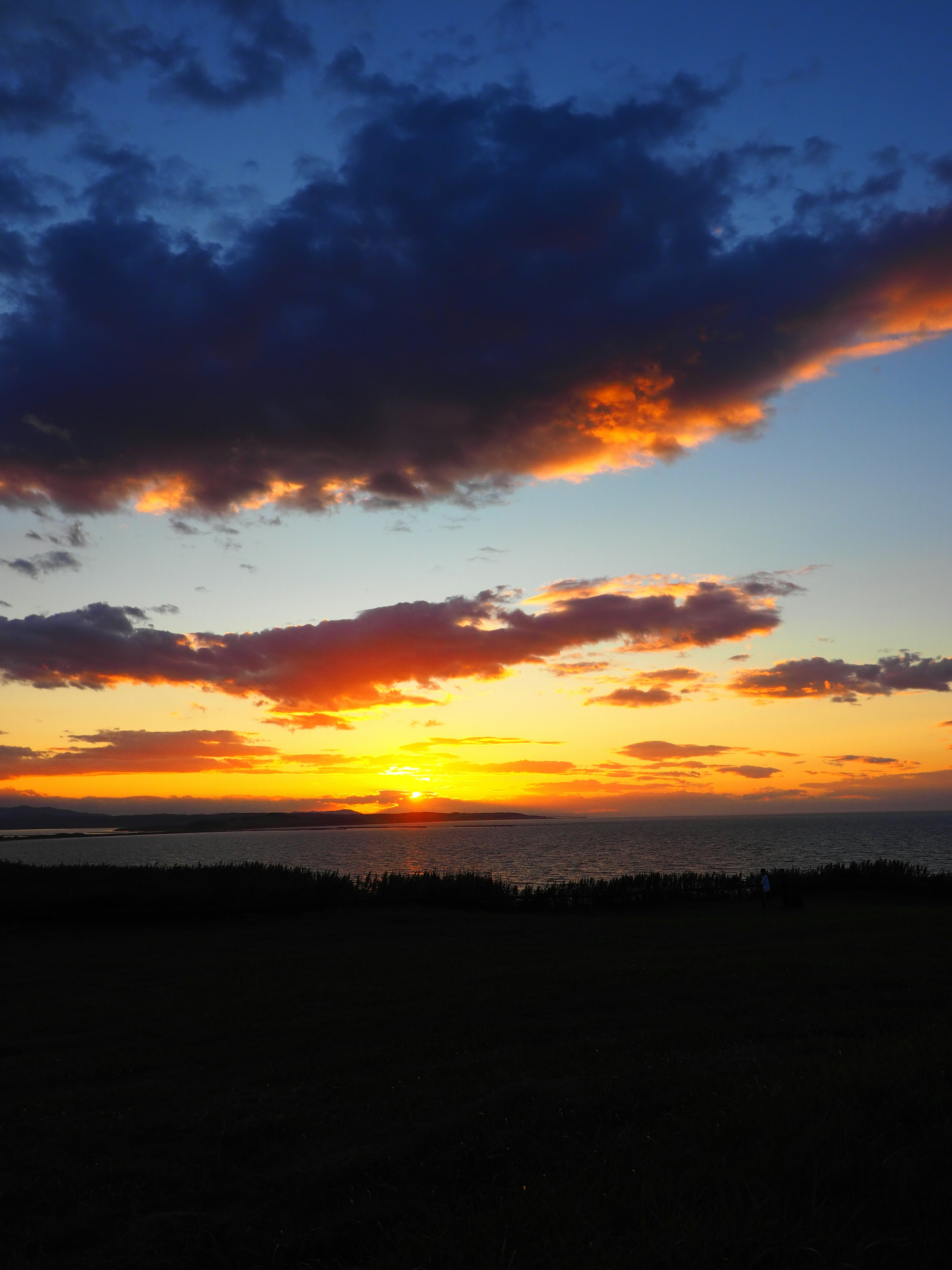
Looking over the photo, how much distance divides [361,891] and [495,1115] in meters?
36.3

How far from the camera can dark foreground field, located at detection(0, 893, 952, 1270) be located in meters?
4.58

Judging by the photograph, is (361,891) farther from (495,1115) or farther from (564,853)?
(564,853)

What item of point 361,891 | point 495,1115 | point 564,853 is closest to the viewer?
point 495,1115

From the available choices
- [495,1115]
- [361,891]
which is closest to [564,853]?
[361,891]

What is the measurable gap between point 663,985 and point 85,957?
68.2 ft

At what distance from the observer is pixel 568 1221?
15.4 feet

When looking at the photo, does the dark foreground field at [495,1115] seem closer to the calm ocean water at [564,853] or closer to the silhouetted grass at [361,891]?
the silhouetted grass at [361,891]

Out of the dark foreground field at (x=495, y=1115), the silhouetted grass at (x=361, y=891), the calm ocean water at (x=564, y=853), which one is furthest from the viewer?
the calm ocean water at (x=564, y=853)

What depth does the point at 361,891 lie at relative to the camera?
41.7 metres

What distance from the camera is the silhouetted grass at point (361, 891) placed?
35.2 meters

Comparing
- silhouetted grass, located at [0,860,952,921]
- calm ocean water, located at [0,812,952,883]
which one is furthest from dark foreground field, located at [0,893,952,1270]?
calm ocean water, located at [0,812,952,883]

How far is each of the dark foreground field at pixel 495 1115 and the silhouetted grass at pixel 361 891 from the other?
1620 centimetres

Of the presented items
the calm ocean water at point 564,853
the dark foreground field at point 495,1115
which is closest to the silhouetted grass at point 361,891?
the dark foreground field at point 495,1115

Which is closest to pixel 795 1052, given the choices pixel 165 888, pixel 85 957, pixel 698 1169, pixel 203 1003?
pixel 698 1169
